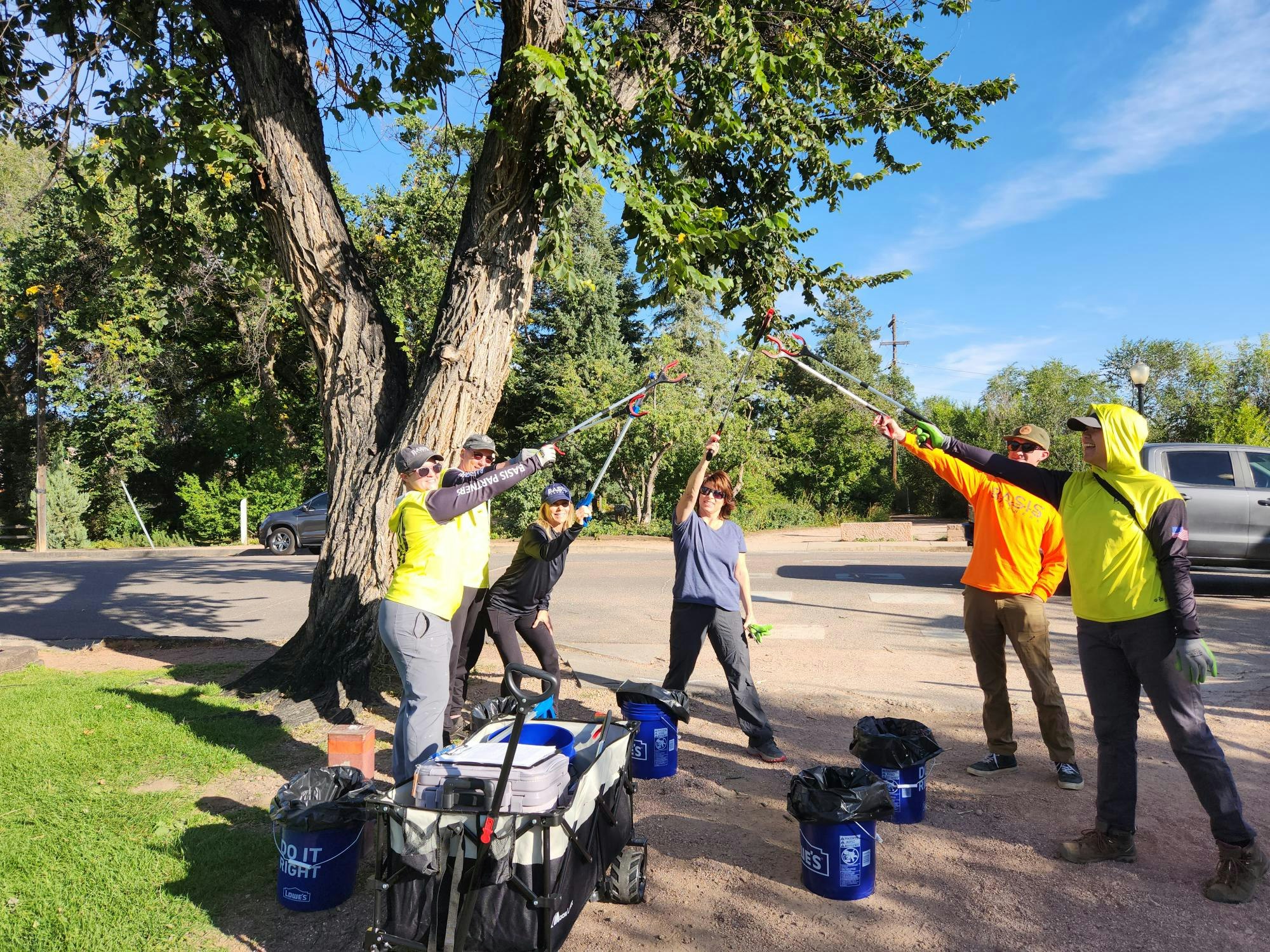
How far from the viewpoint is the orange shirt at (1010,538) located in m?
4.92

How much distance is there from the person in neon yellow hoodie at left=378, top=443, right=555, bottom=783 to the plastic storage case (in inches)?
35.9

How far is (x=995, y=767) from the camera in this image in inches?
197

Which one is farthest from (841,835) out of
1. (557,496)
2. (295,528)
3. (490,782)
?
(295,528)

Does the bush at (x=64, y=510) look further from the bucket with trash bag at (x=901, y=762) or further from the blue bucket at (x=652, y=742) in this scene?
the bucket with trash bag at (x=901, y=762)

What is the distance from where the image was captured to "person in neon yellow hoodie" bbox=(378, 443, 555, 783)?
408cm

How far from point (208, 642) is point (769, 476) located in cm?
1915

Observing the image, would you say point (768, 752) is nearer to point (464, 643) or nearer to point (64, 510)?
point (464, 643)

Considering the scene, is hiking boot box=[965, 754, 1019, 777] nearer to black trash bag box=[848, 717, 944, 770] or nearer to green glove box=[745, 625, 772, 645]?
black trash bag box=[848, 717, 944, 770]

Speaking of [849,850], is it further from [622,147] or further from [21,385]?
[21,385]

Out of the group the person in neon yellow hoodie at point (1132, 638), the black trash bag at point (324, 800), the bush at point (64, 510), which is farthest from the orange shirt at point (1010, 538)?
the bush at point (64, 510)

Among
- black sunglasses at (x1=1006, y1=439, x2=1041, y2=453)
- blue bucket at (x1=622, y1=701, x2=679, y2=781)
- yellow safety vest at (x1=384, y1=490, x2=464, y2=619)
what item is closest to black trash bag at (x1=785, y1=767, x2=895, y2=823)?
blue bucket at (x1=622, y1=701, x2=679, y2=781)

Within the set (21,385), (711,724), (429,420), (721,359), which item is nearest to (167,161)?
(429,420)

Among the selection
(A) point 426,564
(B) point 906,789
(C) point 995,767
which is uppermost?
(A) point 426,564

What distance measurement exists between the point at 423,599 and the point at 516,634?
6.56 ft
